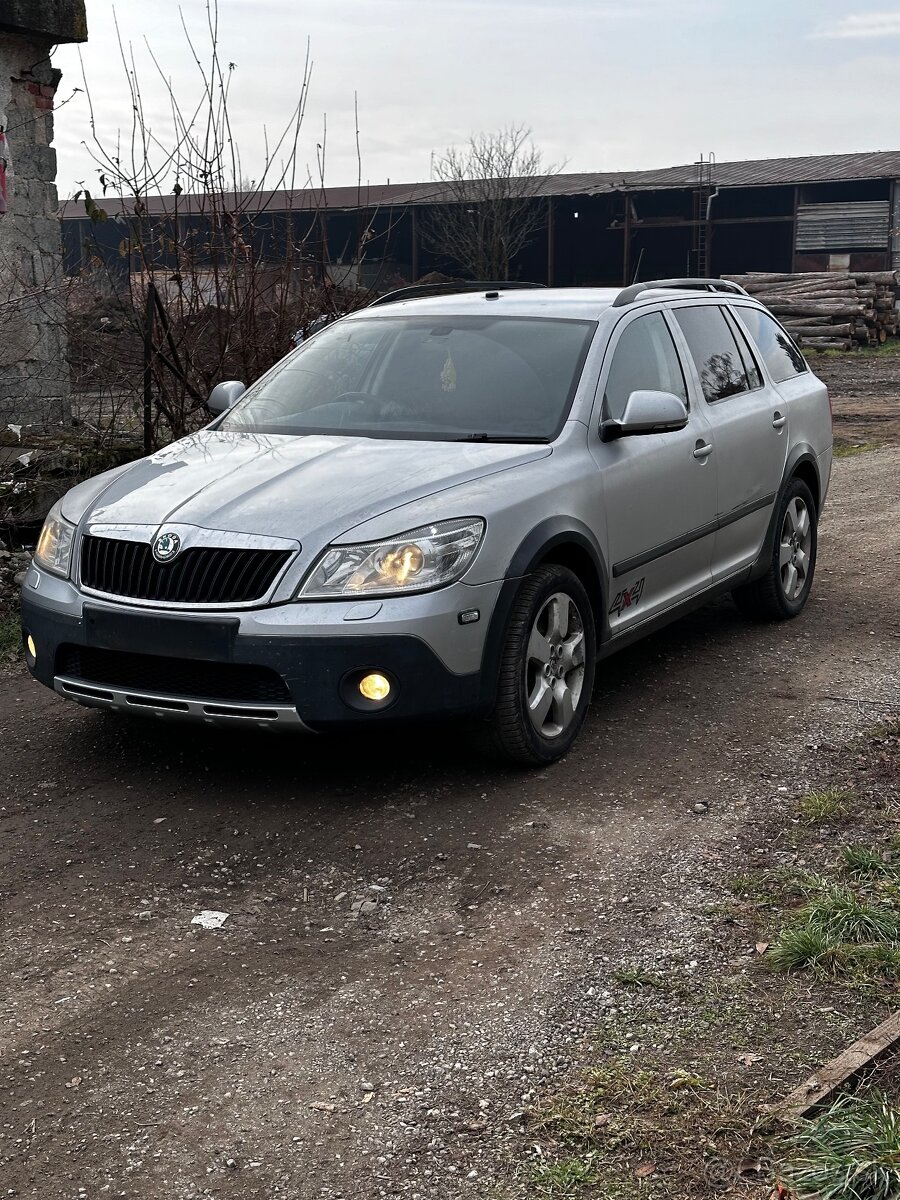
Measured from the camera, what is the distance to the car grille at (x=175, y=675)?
468 centimetres

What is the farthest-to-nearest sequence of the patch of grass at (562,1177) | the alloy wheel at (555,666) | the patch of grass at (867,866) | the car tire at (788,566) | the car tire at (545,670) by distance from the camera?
the car tire at (788,566), the alloy wheel at (555,666), the car tire at (545,670), the patch of grass at (867,866), the patch of grass at (562,1177)

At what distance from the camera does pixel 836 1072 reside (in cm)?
297

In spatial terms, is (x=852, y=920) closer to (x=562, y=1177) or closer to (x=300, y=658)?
(x=562, y=1177)

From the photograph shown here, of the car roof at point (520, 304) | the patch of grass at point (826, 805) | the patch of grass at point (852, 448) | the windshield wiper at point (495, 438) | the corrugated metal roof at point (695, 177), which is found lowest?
the patch of grass at point (826, 805)

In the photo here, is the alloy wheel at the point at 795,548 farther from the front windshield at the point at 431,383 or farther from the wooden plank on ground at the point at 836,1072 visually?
the wooden plank on ground at the point at 836,1072

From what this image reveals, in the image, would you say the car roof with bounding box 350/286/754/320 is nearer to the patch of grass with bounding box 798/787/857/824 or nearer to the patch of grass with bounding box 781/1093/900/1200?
the patch of grass with bounding box 798/787/857/824

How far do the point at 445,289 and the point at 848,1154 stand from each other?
5.76 m

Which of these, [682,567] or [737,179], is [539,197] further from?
[682,567]

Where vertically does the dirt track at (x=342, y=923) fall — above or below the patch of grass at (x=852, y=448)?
below

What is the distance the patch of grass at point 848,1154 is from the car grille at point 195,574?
2586 mm

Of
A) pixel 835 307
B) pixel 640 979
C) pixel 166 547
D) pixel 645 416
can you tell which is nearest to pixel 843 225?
pixel 835 307

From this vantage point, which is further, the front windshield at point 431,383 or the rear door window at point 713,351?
the rear door window at point 713,351

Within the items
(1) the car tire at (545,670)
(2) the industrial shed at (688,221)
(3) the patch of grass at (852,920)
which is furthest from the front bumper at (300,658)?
(2) the industrial shed at (688,221)

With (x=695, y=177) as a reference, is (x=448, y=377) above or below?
below
